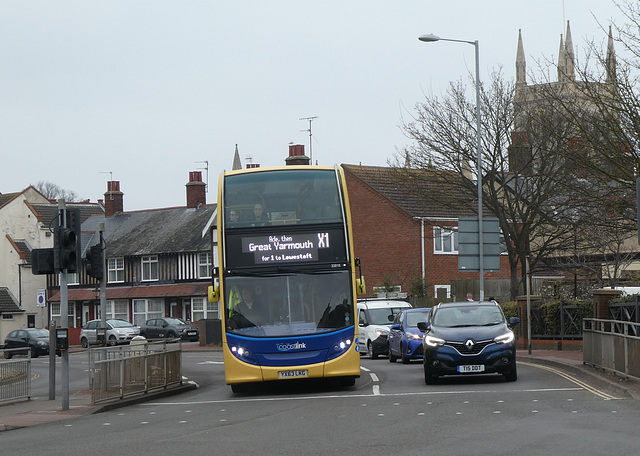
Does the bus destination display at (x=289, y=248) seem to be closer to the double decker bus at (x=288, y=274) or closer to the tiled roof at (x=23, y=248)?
the double decker bus at (x=288, y=274)

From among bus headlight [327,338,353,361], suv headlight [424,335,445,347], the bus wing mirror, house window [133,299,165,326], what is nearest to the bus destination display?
the bus wing mirror

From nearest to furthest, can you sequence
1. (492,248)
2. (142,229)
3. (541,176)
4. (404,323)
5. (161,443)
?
(161,443) < (404,323) < (492,248) < (541,176) < (142,229)

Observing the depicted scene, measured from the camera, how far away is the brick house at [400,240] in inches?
2221

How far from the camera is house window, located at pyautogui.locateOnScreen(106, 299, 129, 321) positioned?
237ft

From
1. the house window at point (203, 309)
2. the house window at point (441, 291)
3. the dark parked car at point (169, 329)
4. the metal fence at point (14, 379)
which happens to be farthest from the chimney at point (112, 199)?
the metal fence at point (14, 379)

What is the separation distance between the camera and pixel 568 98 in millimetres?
26125

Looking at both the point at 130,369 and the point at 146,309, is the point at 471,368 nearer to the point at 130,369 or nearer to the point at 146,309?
the point at 130,369

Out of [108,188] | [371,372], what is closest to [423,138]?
[371,372]

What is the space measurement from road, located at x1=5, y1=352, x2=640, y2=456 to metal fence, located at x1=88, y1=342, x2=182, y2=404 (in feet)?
2.18

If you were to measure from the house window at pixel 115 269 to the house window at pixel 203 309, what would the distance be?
23.6 feet

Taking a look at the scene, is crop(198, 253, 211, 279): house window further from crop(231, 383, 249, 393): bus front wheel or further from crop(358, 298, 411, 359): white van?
crop(231, 383, 249, 393): bus front wheel

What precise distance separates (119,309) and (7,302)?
8.73 meters

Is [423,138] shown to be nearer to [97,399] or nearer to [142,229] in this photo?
[97,399]

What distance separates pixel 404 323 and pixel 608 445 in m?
18.9
